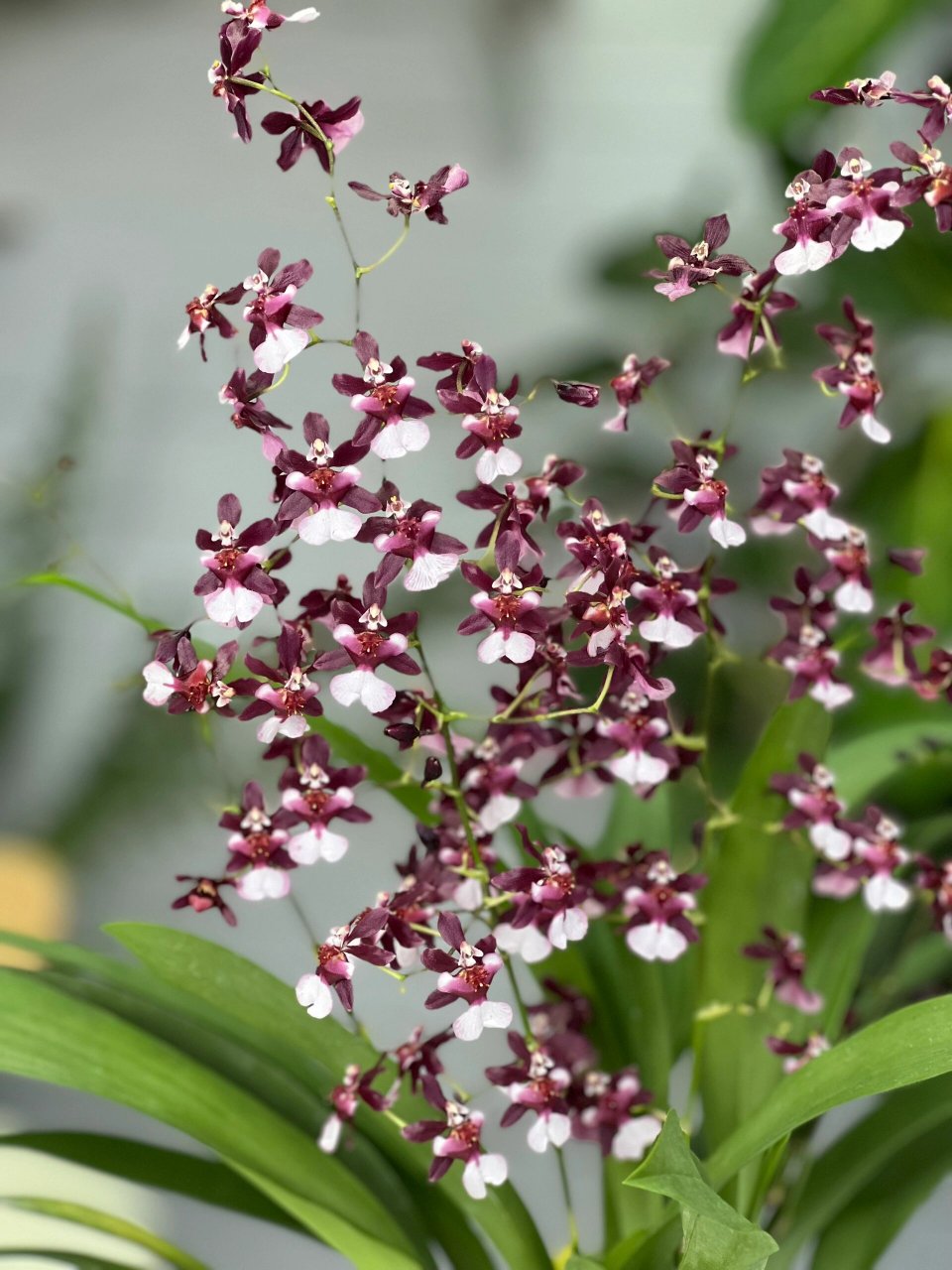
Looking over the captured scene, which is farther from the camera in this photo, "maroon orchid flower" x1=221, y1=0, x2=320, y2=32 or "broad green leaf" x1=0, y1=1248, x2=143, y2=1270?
"broad green leaf" x1=0, y1=1248, x2=143, y2=1270

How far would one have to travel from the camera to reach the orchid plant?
0.50m

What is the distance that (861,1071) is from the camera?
1.68 ft

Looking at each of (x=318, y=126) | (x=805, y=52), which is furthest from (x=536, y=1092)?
(x=805, y=52)

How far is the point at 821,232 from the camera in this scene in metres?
0.50

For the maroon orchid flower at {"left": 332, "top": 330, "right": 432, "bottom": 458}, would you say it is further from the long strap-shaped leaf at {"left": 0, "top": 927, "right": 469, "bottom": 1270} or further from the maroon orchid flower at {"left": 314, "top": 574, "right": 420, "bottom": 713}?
the long strap-shaped leaf at {"left": 0, "top": 927, "right": 469, "bottom": 1270}

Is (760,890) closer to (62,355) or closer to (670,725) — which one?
(670,725)

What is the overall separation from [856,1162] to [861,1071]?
22 cm

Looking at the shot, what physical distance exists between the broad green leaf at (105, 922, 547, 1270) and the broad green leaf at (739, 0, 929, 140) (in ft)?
2.45

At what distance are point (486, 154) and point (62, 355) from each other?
0.45m

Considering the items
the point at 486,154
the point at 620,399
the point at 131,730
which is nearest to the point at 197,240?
the point at 486,154

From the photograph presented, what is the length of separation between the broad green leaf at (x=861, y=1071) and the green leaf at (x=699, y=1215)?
0.05 m

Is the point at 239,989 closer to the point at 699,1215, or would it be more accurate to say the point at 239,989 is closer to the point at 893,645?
the point at 699,1215

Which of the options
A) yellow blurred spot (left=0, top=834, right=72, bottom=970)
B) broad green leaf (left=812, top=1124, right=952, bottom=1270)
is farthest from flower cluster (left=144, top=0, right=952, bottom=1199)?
yellow blurred spot (left=0, top=834, right=72, bottom=970)

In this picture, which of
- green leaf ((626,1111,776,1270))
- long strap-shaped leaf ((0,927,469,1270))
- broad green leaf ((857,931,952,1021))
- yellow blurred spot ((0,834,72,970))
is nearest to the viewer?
green leaf ((626,1111,776,1270))
